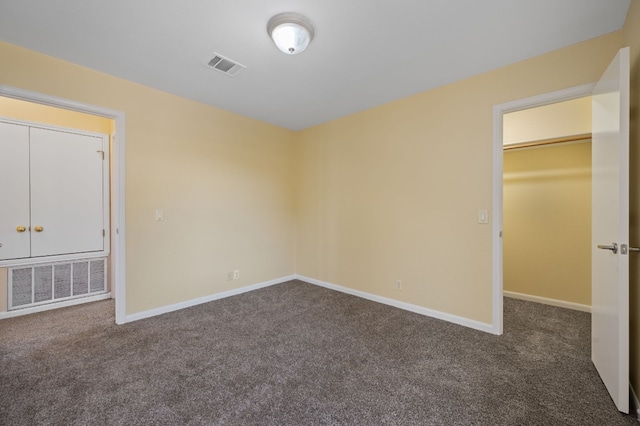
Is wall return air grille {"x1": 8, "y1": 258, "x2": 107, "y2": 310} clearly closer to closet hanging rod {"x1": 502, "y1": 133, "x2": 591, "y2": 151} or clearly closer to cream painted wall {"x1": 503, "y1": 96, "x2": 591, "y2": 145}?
closet hanging rod {"x1": 502, "y1": 133, "x2": 591, "y2": 151}

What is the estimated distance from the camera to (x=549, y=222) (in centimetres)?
335

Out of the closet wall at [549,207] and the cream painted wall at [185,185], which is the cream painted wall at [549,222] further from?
the cream painted wall at [185,185]

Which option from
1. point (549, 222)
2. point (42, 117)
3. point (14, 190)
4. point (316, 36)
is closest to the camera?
point (316, 36)

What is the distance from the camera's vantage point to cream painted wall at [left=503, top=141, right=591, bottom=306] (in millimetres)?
3131

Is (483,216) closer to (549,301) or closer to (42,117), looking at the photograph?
(549,301)

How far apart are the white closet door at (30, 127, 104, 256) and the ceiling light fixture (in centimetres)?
326

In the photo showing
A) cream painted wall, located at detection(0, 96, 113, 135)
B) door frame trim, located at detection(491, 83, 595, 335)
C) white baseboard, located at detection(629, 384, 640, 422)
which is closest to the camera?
white baseboard, located at detection(629, 384, 640, 422)

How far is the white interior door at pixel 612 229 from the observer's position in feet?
4.97

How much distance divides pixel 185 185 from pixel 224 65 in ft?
5.11

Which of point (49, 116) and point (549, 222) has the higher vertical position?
point (49, 116)

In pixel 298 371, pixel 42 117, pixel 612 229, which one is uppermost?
pixel 42 117

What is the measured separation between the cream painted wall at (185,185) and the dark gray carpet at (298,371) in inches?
25.3

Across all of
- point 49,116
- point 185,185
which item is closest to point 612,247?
point 185,185

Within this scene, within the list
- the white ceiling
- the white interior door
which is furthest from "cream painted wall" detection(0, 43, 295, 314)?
the white interior door
